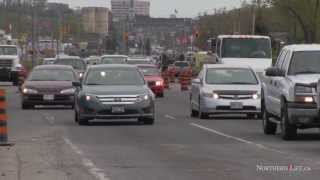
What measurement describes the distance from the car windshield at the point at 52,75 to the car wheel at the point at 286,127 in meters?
15.4

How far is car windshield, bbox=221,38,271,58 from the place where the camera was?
43.0 metres

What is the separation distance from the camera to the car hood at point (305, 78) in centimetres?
1992

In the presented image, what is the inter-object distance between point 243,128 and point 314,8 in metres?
42.7

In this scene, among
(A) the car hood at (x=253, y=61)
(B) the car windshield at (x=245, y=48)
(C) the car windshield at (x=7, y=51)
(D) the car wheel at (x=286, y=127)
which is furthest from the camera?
(C) the car windshield at (x=7, y=51)

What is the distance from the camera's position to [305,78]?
2019 cm

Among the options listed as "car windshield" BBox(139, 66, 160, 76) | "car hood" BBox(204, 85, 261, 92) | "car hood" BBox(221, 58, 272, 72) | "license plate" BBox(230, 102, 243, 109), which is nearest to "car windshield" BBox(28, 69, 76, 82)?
"car hood" BBox(204, 85, 261, 92)

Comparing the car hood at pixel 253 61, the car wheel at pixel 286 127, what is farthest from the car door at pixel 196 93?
the car hood at pixel 253 61

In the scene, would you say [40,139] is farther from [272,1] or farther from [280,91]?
[272,1]

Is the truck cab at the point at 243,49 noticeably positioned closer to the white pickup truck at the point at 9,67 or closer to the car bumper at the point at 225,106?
the car bumper at the point at 225,106

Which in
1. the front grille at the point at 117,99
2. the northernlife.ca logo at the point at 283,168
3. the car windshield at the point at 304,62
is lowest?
the front grille at the point at 117,99

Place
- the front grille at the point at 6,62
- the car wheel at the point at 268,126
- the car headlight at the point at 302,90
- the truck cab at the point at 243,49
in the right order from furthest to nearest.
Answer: the front grille at the point at 6,62 → the truck cab at the point at 243,49 → the car wheel at the point at 268,126 → the car headlight at the point at 302,90

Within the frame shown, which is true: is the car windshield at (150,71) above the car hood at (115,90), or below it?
below

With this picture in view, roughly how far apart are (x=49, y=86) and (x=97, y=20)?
15437cm

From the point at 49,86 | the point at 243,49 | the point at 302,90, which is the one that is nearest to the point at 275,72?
the point at 302,90
